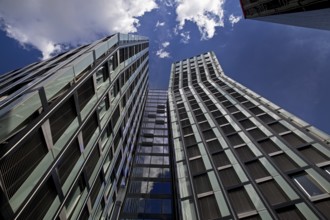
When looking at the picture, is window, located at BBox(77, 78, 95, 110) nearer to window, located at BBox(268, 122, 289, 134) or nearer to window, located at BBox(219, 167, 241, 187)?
window, located at BBox(219, 167, 241, 187)

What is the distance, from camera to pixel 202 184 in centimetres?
2262

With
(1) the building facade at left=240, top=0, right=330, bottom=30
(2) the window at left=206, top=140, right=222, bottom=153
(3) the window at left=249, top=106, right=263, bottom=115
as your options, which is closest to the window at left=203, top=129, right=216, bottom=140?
(2) the window at left=206, top=140, right=222, bottom=153

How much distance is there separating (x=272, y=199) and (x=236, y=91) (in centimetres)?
2970

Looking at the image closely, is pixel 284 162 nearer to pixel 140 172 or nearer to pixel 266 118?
pixel 266 118

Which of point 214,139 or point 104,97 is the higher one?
point 104,97

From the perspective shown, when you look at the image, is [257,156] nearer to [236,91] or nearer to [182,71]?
[236,91]

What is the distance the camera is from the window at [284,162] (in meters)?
21.1

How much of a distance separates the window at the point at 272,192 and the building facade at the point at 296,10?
53.5 feet

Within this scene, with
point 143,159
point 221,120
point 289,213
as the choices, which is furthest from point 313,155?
point 143,159

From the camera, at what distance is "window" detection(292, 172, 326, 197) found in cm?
1753

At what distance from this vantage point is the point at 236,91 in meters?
44.7

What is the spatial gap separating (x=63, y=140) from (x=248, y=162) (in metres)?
19.4

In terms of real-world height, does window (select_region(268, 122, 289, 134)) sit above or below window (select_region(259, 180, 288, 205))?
above

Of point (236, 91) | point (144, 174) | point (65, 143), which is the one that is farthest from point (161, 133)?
point (65, 143)
